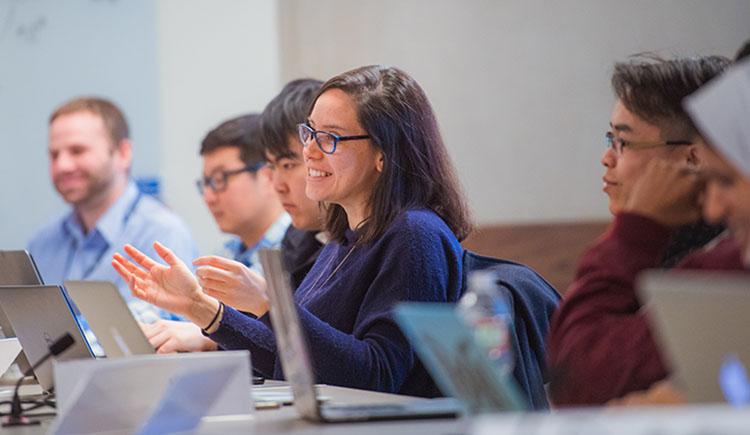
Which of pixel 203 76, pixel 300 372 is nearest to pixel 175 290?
pixel 300 372

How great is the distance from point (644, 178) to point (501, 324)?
0.38 m

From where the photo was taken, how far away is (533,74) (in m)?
5.36

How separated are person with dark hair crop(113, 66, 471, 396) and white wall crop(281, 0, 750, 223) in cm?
244

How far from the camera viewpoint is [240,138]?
14.1 feet

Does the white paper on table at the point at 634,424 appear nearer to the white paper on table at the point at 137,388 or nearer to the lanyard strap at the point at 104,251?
the white paper on table at the point at 137,388

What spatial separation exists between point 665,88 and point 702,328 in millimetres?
1016

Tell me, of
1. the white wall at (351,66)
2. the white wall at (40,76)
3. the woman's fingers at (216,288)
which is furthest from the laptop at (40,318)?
the white wall at (40,76)

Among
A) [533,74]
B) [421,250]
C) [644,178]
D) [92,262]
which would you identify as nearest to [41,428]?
[421,250]

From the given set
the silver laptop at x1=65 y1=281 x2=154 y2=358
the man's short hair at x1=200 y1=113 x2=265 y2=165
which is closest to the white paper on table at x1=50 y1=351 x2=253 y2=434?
the silver laptop at x1=65 y1=281 x2=154 y2=358

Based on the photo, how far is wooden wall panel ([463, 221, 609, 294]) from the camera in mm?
5250

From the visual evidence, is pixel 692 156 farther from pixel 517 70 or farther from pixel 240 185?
pixel 517 70

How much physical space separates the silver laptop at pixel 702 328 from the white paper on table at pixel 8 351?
1.74 meters

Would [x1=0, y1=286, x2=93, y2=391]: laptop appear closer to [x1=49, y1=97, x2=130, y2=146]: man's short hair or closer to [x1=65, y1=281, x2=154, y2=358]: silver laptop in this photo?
[x1=65, y1=281, x2=154, y2=358]: silver laptop

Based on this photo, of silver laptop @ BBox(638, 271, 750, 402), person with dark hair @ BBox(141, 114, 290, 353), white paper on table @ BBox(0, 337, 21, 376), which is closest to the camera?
silver laptop @ BBox(638, 271, 750, 402)
